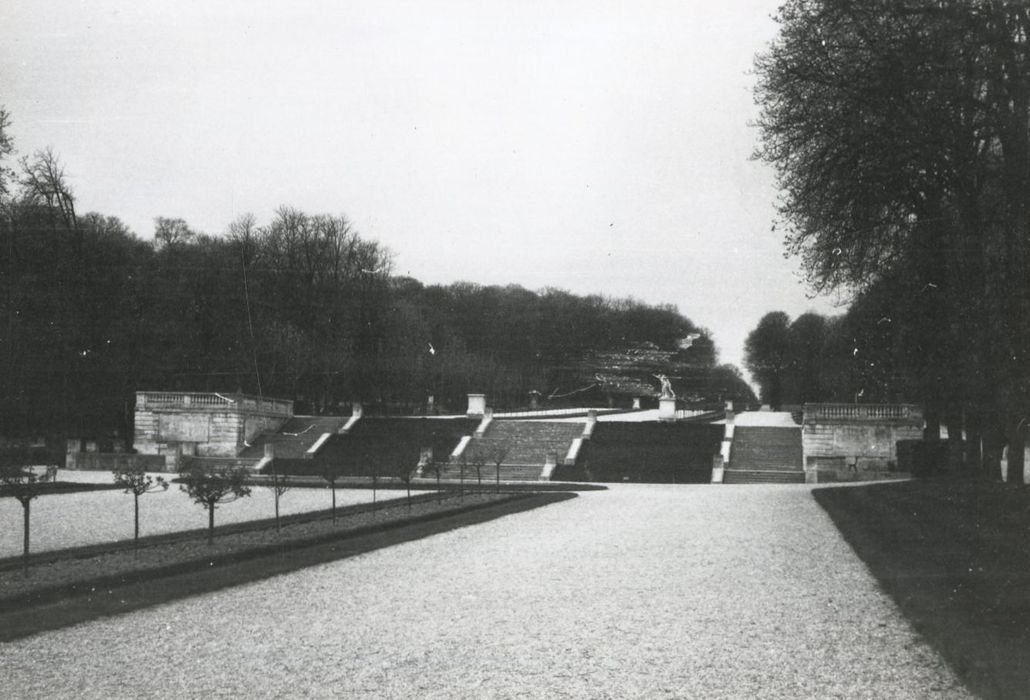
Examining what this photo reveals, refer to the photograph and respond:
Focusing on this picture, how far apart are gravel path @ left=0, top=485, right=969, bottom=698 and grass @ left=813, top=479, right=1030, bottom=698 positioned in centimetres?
24

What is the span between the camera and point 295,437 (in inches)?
1886

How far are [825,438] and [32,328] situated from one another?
1252 inches

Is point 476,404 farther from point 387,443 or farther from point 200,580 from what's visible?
point 200,580

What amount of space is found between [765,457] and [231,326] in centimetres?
2888

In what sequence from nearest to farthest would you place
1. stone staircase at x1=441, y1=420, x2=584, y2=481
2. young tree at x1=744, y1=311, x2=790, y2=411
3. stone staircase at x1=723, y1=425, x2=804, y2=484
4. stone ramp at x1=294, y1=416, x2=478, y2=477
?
1. stone staircase at x1=723, y1=425, x2=804, y2=484
2. stone staircase at x1=441, y1=420, x2=584, y2=481
3. stone ramp at x1=294, y1=416, x2=478, y2=477
4. young tree at x1=744, y1=311, x2=790, y2=411

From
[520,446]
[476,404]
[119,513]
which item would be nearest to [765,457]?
[520,446]

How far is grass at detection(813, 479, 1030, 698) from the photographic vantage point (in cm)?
701

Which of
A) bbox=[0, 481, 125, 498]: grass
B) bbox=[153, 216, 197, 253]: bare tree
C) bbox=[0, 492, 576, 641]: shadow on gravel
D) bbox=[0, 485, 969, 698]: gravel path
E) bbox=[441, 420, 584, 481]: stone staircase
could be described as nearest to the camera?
bbox=[0, 485, 969, 698]: gravel path

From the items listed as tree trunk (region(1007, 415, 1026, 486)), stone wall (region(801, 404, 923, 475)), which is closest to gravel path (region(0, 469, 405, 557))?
tree trunk (region(1007, 415, 1026, 486))

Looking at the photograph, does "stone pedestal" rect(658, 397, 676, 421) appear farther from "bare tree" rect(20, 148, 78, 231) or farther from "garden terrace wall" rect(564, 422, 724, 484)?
"bare tree" rect(20, 148, 78, 231)

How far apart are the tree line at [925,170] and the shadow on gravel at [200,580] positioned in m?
9.57

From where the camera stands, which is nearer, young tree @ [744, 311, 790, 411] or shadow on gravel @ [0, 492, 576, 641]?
shadow on gravel @ [0, 492, 576, 641]

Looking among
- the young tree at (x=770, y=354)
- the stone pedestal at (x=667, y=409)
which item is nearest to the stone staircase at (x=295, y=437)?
the stone pedestal at (x=667, y=409)

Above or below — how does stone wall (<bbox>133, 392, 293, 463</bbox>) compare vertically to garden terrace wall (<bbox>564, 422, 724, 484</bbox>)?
above
